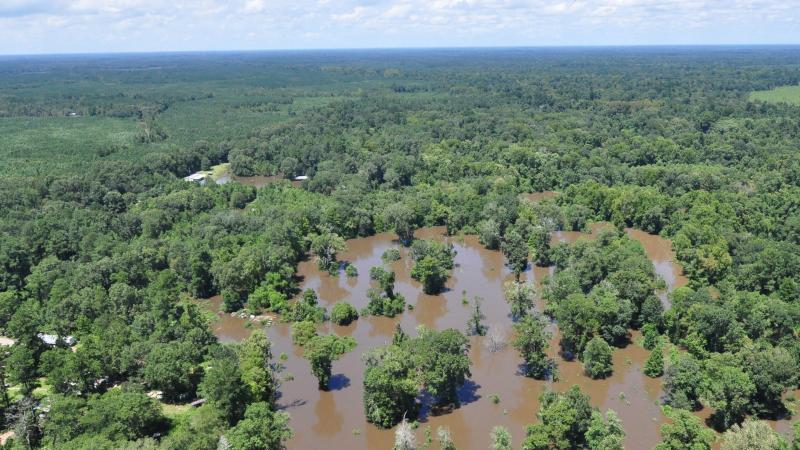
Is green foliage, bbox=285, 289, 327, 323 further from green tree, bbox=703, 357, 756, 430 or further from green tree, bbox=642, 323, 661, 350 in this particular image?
green tree, bbox=703, 357, 756, 430

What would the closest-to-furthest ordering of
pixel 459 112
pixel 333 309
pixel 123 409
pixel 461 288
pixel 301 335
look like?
pixel 123 409, pixel 301 335, pixel 333 309, pixel 461 288, pixel 459 112

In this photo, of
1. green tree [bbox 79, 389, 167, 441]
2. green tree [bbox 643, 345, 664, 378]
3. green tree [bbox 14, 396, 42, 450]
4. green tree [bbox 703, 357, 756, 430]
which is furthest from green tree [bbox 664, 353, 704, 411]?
green tree [bbox 14, 396, 42, 450]

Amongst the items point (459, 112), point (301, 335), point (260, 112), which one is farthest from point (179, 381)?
point (260, 112)

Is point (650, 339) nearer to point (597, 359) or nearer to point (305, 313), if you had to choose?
point (597, 359)

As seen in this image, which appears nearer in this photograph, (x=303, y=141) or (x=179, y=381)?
(x=179, y=381)

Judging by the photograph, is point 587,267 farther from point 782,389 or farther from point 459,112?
point 459,112

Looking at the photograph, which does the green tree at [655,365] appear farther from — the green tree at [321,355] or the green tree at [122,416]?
the green tree at [122,416]

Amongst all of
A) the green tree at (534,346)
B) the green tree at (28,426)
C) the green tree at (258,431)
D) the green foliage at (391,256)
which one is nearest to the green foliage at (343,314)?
the green foliage at (391,256)

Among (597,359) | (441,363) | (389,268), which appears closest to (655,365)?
(597,359)
